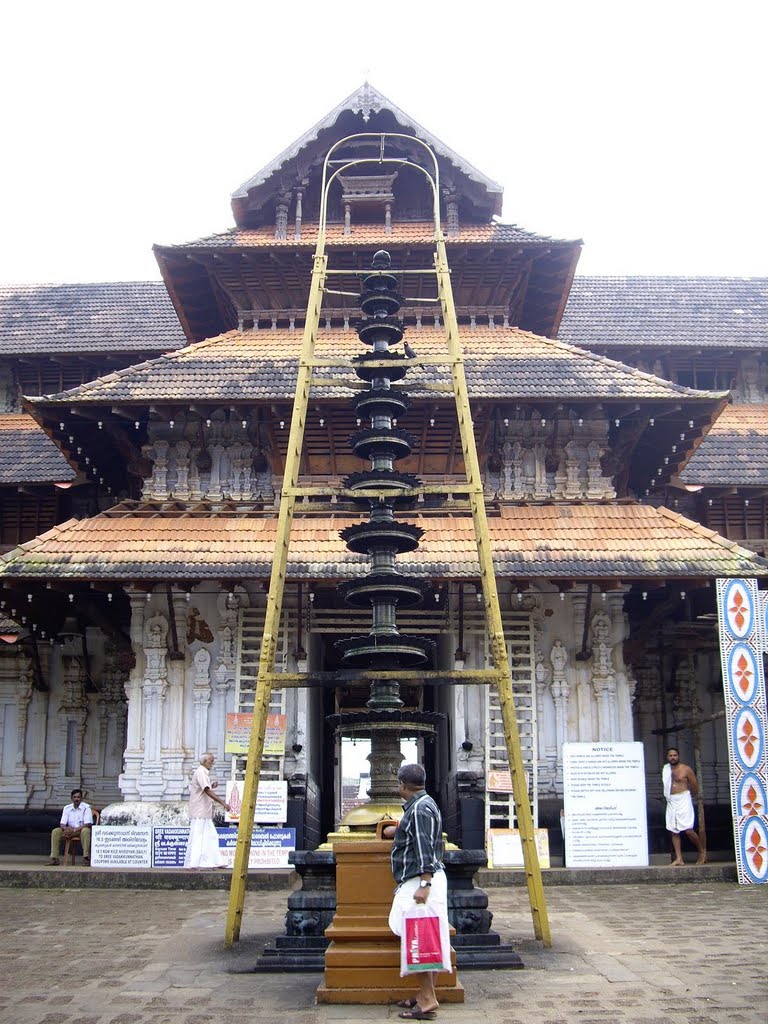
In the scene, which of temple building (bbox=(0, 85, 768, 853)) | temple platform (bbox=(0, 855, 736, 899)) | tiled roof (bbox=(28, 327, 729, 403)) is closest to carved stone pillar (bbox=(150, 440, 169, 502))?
temple building (bbox=(0, 85, 768, 853))

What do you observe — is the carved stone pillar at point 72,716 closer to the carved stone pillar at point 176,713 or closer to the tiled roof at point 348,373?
the carved stone pillar at point 176,713

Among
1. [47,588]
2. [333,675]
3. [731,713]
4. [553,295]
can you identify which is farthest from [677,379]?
[333,675]

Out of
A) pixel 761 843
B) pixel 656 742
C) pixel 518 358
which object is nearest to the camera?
pixel 761 843

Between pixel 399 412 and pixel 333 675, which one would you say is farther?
pixel 399 412

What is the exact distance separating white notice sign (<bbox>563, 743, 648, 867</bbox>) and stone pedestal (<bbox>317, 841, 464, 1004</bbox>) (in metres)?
5.77

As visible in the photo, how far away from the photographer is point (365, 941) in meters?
6.11

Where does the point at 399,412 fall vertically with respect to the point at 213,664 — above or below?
above

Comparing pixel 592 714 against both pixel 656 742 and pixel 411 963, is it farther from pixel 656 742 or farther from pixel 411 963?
pixel 411 963

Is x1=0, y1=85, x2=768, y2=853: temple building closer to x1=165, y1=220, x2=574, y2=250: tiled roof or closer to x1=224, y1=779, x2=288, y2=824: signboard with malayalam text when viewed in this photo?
x1=165, y1=220, x2=574, y2=250: tiled roof

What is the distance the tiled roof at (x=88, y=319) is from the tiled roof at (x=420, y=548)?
6.72 m

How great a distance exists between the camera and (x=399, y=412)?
312 inches

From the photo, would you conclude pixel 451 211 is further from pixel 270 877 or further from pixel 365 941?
pixel 365 941

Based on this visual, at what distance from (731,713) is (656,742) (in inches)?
229

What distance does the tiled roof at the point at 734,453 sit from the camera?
1669 centimetres
